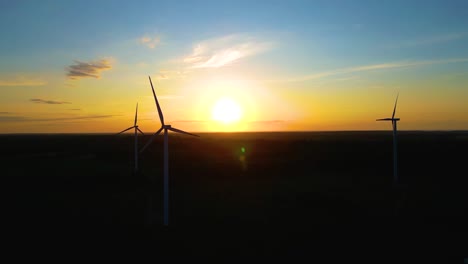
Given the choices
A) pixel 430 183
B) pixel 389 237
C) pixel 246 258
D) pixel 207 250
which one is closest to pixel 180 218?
pixel 207 250

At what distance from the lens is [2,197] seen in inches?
1265

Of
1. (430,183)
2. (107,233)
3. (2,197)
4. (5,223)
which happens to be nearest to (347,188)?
(430,183)

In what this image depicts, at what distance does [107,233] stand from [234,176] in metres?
26.6

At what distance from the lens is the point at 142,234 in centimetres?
2155

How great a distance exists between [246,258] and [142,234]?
278 inches

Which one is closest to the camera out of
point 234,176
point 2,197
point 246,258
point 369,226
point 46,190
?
point 246,258

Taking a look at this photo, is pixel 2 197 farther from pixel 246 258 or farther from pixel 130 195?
pixel 246 258

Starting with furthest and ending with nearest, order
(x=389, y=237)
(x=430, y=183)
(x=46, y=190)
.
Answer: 1. (x=430, y=183)
2. (x=46, y=190)
3. (x=389, y=237)

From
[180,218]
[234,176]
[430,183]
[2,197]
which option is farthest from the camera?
[234,176]

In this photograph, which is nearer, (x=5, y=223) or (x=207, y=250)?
(x=207, y=250)

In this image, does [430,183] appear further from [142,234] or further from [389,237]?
[142,234]

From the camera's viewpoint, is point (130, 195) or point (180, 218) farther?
point (130, 195)

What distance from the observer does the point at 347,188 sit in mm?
37562

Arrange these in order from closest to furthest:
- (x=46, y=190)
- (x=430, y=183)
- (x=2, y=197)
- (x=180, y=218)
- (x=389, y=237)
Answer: (x=389, y=237)
(x=180, y=218)
(x=2, y=197)
(x=46, y=190)
(x=430, y=183)
